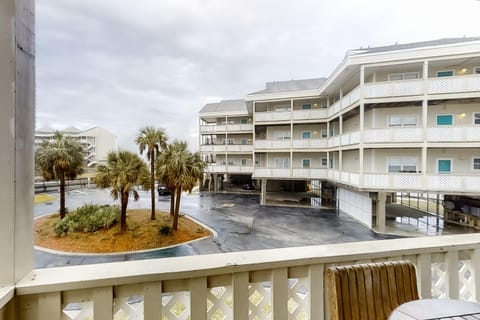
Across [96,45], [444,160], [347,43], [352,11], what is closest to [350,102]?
[444,160]

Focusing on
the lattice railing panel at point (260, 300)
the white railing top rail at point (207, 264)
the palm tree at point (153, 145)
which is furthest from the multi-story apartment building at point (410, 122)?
the lattice railing panel at point (260, 300)

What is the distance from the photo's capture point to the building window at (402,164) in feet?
28.5

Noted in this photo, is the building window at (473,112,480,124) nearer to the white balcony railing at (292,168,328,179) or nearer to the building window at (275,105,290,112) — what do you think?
the white balcony railing at (292,168,328,179)

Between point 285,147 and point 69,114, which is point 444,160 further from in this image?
point 69,114

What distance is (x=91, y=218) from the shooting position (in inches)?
219

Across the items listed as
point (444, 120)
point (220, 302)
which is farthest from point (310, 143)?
point (220, 302)

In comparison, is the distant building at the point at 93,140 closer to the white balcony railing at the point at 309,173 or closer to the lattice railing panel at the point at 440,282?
the lattice railing panel at the point at 440,282

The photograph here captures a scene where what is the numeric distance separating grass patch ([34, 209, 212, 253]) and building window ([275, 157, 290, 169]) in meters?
7.28

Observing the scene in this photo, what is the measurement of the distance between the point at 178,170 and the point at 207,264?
262 inches

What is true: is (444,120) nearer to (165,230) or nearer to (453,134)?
(453,134)

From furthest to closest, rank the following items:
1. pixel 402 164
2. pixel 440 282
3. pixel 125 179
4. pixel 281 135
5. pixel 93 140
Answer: pixel 281 135 < pixel 402 164 < pixel 125 179 < pixel 93 140 < pixel 440 282

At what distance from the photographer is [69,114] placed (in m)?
2.30

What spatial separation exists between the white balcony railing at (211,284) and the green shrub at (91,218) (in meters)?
4.09

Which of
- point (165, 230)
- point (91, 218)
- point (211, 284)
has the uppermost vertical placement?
point (211, 284)
